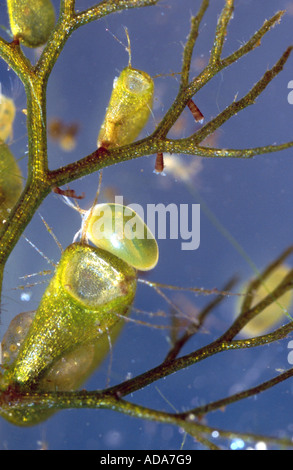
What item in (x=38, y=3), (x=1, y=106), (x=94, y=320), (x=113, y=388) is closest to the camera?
(x=113, y=388)

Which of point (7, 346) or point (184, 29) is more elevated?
point (184, 29)

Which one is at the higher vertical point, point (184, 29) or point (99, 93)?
point (184, 29)

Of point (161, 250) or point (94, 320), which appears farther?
point (161, 250)

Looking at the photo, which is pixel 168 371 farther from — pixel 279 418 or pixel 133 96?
pixel 133 96

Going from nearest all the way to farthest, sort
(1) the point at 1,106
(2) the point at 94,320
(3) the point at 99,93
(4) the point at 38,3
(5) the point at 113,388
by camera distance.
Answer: (5) the point at 113,388 < (2) the point at 94,320 < (4) the point at 38,3 < (1) the point at 1,106 < (3) the point at 99,93

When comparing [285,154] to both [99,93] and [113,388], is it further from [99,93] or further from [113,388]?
[113,388]

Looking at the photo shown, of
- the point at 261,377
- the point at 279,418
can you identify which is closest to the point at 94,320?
the point at 261,377

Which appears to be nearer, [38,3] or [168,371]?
[168,371]
